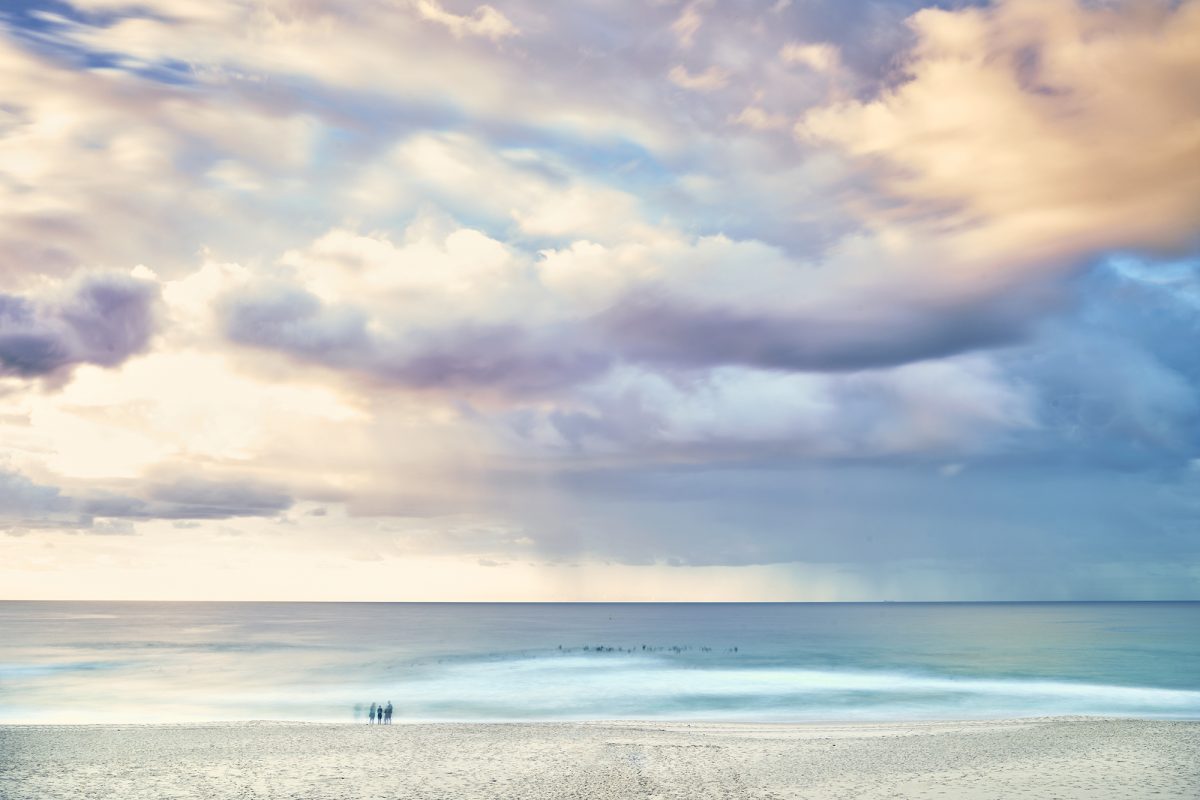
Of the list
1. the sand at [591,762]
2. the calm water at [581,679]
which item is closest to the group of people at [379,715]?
the calm water at [581,679]

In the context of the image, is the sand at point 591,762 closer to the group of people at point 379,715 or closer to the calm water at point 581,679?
the group of people at point 379,715

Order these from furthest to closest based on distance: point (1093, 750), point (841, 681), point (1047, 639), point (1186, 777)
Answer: point (1047, 639)
point (841, 681)
point (1093, 750)
point (1186, 777)

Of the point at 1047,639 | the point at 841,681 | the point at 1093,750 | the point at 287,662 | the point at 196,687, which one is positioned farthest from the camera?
the point at 1047,639

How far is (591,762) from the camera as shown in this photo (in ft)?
109

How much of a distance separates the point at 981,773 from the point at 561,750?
15.6m

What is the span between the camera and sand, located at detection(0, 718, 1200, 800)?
28047mm

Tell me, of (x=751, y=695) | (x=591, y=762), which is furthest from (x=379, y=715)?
(x=751, y=695)

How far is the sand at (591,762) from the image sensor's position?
28047 mm

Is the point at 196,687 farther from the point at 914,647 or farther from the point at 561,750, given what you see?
the point at 914,647

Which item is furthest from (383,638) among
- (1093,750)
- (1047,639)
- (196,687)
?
(1093,750)

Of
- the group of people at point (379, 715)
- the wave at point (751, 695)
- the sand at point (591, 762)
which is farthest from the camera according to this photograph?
the wave at point (751, 695)

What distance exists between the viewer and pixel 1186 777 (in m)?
29.1

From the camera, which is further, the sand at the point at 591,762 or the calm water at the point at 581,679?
the calm water at the point at 581,679

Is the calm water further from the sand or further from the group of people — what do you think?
the sand
